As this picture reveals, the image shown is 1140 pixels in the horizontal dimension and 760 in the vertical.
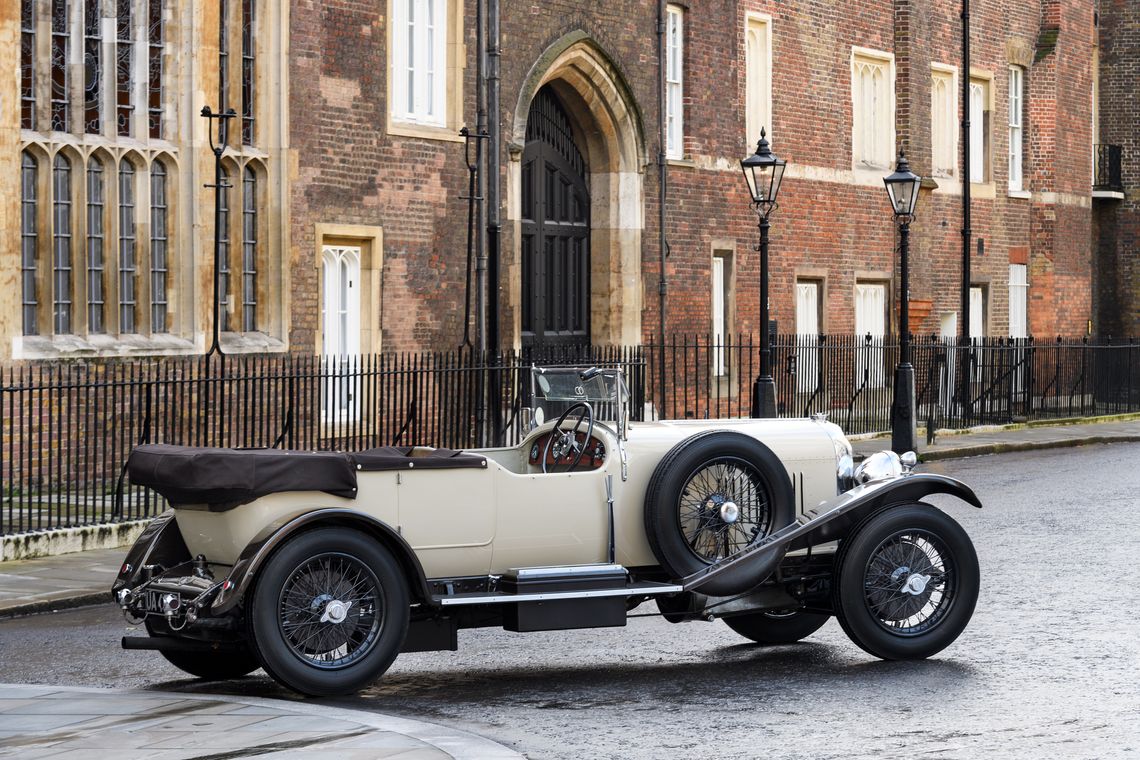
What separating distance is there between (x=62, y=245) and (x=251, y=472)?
986cm

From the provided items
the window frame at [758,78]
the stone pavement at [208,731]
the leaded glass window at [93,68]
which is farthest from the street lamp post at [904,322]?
the stone pavement at [208,731]

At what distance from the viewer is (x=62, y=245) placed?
17250 mm

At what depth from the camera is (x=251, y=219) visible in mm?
19453

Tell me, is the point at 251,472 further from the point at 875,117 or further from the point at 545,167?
the point at 875,117

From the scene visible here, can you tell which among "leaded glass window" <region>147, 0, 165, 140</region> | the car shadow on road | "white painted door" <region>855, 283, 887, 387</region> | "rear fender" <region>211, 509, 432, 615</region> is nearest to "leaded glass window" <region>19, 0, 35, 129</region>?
"leaded glass window" <region>147, 0, 165, 140</region>

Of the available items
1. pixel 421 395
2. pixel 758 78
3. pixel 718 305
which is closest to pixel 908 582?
pixel 421 395

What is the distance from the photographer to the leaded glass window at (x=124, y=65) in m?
17.8

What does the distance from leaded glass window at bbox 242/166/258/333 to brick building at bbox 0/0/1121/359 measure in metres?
0.03

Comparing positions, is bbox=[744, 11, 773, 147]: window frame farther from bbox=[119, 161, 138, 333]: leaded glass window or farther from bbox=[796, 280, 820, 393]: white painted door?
bbox=[119, 161, 138, 333]: leaded glass window

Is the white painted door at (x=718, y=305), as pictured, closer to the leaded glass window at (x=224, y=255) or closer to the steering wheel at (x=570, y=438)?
the leaded glass window at (x=224, y=255)

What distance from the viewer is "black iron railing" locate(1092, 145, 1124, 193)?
128 feet

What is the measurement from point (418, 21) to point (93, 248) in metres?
5.92

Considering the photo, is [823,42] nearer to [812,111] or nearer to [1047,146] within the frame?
[812,111]

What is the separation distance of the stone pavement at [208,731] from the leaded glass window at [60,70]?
32.8 feet
